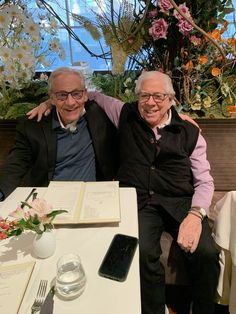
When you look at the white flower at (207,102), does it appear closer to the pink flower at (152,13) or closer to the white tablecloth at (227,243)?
the pink flower at (152,13)

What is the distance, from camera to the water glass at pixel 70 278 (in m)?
0.84

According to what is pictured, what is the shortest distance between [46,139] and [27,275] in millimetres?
871

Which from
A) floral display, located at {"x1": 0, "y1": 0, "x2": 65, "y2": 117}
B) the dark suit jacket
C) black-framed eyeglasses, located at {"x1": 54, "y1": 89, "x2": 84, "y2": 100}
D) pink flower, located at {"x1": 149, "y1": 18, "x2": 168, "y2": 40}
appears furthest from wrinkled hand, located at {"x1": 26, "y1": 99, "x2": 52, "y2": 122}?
pink flower, located at {"x1": 149, "y1": 18, "x2": 168, "y2": 40}

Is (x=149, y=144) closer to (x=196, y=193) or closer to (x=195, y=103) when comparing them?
(x=196, y=193)

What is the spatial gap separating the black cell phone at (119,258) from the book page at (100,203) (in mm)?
92

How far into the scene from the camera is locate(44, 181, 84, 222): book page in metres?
1.16

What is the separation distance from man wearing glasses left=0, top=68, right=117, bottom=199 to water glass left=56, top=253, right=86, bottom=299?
31.0 inches

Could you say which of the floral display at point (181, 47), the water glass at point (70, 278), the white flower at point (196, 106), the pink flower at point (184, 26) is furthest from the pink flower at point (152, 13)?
the water glass at point (70, 278)

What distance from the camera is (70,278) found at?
86 centimetres

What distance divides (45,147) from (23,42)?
2.45 ft

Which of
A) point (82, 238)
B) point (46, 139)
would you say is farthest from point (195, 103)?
point (82, 238)

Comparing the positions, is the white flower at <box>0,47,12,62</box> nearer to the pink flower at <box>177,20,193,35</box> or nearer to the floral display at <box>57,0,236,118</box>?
the floral display at <box>57,0,236,118</box>

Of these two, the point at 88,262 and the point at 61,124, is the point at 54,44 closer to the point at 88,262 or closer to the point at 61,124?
the point at 61,124

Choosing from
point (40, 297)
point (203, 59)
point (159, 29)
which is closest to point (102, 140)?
point (159, 29)
